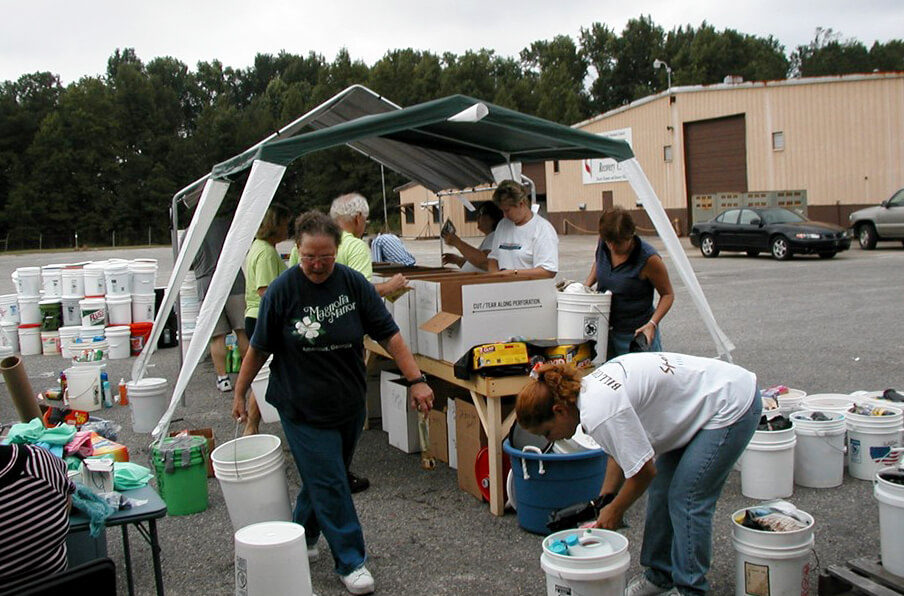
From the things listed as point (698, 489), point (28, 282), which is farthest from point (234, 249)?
point (28, 282)

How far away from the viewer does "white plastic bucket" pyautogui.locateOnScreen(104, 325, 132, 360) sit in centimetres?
1023

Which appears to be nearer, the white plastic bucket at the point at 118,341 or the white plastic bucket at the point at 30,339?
the white plastic bucket at the point at 118,341

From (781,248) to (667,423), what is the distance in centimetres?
1694

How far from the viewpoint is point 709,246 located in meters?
20.3

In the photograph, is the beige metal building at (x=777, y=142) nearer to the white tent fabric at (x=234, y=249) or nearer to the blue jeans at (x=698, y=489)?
the white tent fabric at (x=234, y=249)

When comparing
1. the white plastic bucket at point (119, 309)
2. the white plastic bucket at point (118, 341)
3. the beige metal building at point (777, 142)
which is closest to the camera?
the white plastic bucket at point (118, 341)

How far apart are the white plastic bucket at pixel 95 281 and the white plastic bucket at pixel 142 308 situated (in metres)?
0.47

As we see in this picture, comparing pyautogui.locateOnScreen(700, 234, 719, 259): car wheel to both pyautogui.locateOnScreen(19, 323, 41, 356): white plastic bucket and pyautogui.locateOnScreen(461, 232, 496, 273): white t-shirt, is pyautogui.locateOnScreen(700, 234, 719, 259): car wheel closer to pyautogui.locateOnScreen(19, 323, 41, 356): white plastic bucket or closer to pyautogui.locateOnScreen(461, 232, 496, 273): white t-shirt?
pyautogui.locateOnScreen(461, 232, 496, 273): white t-shirt

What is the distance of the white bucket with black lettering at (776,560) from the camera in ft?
9.96

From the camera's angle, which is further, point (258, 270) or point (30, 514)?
point (258, 270)

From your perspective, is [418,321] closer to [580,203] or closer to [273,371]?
[273,371]

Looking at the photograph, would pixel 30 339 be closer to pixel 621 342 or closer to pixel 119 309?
pixel 119 309

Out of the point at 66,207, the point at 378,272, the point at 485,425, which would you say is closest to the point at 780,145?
the point at 378,272

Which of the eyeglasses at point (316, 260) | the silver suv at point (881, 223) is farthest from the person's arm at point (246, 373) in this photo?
the silver suv at point (881, 223)
